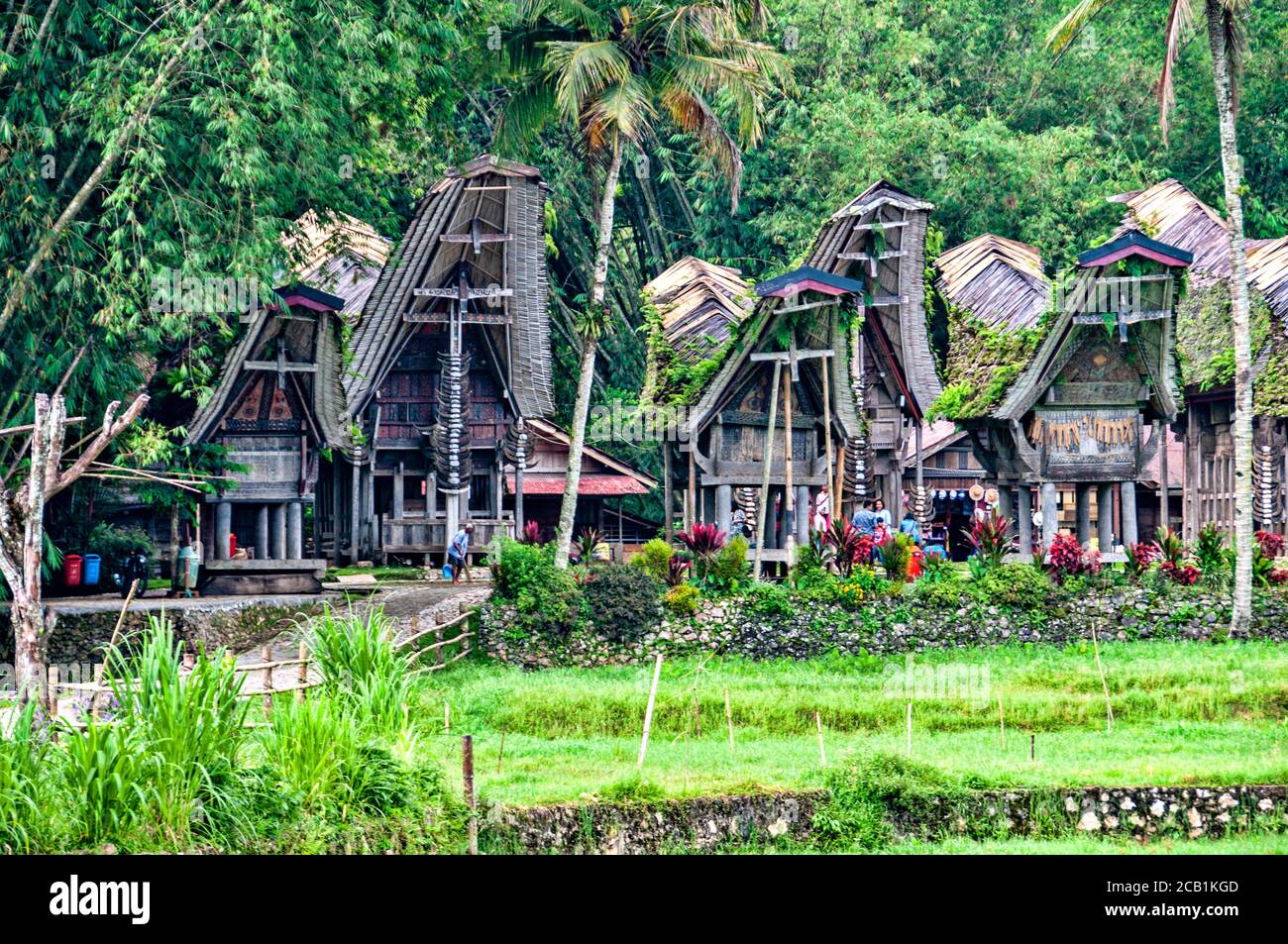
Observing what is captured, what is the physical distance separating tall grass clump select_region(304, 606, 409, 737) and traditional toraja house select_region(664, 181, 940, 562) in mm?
10560

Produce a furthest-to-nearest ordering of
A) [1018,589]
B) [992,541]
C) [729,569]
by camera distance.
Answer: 1. [992,541]
2. [1018,589]
3. [729,569]

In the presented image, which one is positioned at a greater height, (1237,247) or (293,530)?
(1237,247)

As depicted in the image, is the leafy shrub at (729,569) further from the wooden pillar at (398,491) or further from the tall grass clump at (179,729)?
the tall grass clump at (179,729)

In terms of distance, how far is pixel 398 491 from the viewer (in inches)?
1180

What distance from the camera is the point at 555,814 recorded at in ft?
47.8

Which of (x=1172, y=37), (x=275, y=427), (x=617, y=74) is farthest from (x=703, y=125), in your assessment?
(x=275, y=427)

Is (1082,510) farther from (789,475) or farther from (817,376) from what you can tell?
(789,475)

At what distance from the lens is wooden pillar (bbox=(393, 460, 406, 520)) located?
1178 inches

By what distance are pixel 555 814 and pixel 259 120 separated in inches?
476

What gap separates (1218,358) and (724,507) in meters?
8.64

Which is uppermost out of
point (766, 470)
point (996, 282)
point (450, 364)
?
point (996, 282)

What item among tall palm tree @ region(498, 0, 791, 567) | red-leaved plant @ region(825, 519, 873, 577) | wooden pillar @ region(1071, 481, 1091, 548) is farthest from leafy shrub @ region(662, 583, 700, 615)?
wooden pillar @ region(1071, 481, 1091, 548)
